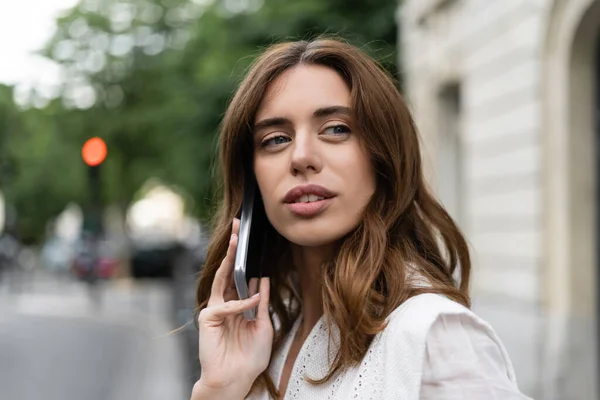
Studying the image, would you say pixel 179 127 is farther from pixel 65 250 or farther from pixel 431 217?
pixel 65 250

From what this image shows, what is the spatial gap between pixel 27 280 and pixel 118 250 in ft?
11.9

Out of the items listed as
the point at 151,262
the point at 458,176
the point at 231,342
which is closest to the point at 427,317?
the point at 231,342

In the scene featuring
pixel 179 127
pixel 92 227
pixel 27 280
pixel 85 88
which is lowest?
pixel 27 280

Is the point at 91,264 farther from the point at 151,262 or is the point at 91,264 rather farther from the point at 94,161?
the point at 151,262

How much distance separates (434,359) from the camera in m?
1.53

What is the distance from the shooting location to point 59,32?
34.0m

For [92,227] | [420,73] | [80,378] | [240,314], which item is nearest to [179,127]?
[92,227]

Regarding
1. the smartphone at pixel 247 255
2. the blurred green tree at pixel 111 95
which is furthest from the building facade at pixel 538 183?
the blurred green tree at pixel 111 95

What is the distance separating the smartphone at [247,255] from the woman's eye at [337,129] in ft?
1.12

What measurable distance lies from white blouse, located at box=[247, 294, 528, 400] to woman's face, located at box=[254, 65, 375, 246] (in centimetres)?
30

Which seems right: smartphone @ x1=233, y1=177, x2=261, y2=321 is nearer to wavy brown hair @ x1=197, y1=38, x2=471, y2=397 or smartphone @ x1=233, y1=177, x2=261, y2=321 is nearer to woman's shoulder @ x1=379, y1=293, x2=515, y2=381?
wavy brown hair @ x1=197, y1=38, x2=471, y2=397

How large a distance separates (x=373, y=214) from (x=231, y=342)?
44cm

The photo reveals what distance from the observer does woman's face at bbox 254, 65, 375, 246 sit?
72.6 inches

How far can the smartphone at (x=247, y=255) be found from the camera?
1958mm
